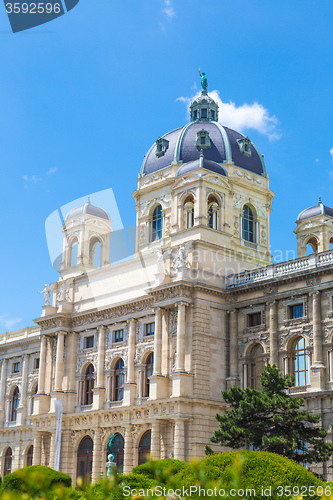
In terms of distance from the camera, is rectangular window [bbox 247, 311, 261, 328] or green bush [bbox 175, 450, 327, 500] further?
rectangular window [bbox 247, 311, 261, 328]

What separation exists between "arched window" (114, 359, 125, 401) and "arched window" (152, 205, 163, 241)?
10685 mm

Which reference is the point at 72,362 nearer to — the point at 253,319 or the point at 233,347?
the point at 233,347

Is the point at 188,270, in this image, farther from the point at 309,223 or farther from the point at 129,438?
the point at 309,223

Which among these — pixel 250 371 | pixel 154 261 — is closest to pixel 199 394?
pixel 250 371

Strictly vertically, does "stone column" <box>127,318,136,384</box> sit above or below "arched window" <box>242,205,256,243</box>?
below

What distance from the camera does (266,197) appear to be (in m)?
54.8

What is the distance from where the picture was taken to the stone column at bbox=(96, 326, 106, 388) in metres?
48.4

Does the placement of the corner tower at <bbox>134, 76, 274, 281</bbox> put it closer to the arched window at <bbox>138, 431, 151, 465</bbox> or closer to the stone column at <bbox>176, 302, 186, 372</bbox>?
the stone column at <bbox>176, 302, 186, 372</bbox>

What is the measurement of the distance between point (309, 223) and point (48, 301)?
21.6 metres

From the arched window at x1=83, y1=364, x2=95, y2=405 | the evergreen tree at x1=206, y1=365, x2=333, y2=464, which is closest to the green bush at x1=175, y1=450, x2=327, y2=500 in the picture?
the evergreen tree at x1=206, y1=365, x2=333, y2=464

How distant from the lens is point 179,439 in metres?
40.2

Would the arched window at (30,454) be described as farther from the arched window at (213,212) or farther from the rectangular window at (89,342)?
the arched window at (213,212)

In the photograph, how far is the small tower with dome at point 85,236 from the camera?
55.6 meters

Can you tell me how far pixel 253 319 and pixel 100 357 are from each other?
11.9 meters
